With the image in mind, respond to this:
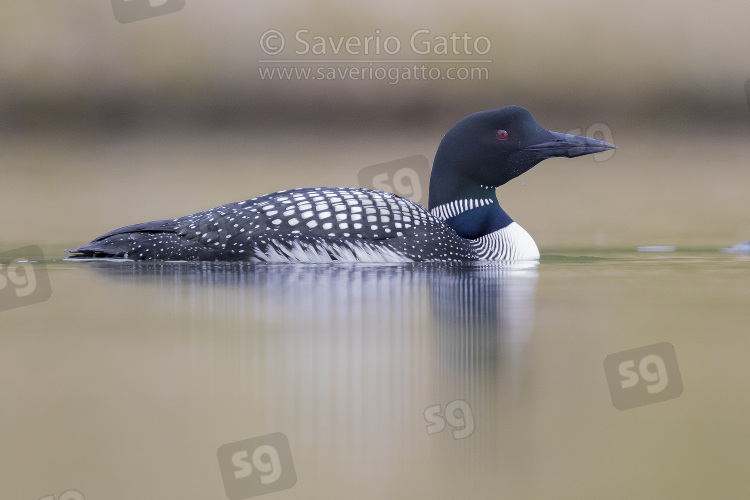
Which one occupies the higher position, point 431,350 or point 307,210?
point 307,210

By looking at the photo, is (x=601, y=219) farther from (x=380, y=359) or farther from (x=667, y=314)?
(x=380, y=359)

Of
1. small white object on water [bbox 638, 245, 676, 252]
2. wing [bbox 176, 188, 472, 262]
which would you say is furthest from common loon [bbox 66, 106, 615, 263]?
small white object on water [bbox 638, 245, 676, 252]

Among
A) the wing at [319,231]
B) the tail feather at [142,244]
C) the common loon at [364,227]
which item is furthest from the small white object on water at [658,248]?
the tail feather at [142,244]

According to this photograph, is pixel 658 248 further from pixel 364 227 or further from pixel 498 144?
pixel 364 227

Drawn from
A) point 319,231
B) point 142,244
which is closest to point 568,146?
point 319,231

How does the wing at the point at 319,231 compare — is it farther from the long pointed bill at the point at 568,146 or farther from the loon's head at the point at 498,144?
the long pointed bill at the point at 568,146

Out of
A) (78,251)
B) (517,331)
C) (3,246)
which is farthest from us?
(3,246)

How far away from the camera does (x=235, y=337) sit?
3.52 metres

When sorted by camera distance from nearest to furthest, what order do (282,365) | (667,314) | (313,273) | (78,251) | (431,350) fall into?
(282,365) < (431,350) < (667,314) < (313,273) < (78,251)

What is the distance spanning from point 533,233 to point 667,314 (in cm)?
274

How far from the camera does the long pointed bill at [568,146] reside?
5.42 metres

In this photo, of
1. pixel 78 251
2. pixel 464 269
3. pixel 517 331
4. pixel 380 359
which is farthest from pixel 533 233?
pixel 380 359

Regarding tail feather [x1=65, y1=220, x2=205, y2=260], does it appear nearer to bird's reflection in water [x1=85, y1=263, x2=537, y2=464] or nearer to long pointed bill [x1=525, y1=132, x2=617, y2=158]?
bird's reflection in water [x1=85, y1=263, x2=537, y2=464]

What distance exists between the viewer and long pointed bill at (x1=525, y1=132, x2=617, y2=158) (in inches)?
213
